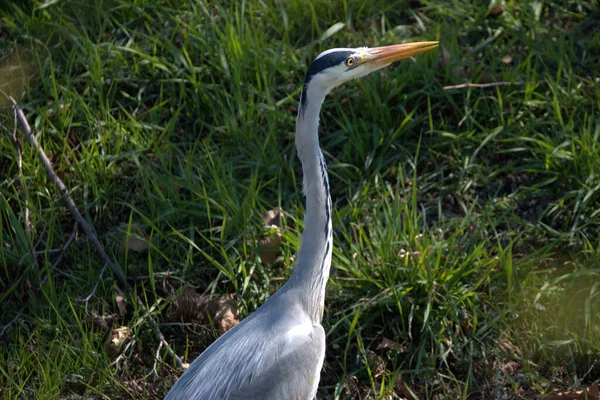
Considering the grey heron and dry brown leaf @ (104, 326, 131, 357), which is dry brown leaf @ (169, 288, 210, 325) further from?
the grey heron

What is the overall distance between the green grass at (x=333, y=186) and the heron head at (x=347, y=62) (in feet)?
2.70

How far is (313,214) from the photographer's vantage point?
3402mm

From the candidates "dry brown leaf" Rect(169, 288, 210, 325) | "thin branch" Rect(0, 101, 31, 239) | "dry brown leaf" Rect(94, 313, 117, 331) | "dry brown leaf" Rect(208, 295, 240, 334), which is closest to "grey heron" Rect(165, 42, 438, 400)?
"dry brown leaf" Rect(208, 295, 240, 334)

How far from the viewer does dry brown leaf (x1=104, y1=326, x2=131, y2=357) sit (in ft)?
12.8

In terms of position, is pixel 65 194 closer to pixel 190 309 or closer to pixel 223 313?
pixel 190 309

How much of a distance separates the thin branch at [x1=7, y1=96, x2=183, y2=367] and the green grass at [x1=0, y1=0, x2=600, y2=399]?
0.05 metres

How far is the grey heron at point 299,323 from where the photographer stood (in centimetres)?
325

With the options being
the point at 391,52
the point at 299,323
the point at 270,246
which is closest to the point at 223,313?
the point at 270,246

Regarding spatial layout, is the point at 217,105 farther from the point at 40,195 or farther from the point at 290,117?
the point at 40,195

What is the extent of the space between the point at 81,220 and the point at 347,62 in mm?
1597

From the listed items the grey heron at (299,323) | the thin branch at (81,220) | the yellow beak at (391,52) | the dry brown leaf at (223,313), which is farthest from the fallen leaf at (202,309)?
the yellow beak at (391,52)

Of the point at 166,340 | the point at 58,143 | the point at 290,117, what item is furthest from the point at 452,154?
the point at 58,143

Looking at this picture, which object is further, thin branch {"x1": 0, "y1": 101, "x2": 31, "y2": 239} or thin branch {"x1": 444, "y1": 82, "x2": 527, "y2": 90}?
thin branch {"x1": 444, "y1": 82, "x2": 527, "y2": 90}

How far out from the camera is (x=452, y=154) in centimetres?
458
